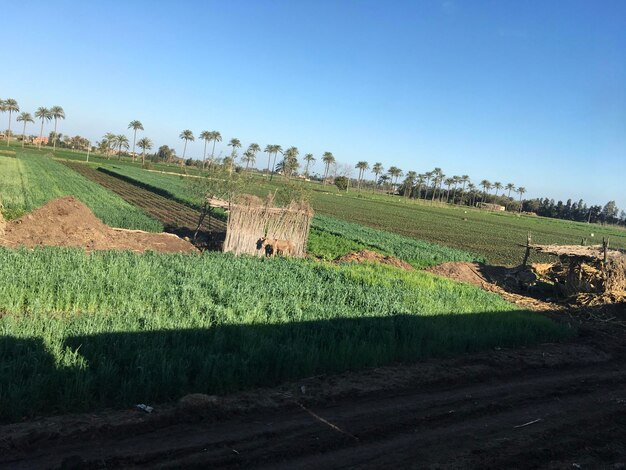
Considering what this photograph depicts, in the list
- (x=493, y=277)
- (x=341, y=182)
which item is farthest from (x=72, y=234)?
(x=341, y=182)

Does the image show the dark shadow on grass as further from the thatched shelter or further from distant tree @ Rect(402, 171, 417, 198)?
distant tree @ Rect(402, 171, 417, 198)

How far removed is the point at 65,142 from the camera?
6053 inches

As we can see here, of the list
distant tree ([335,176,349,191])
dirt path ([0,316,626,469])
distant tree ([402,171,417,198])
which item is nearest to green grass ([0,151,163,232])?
dirt path ([0,316,626,469])

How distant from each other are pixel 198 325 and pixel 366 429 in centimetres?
338

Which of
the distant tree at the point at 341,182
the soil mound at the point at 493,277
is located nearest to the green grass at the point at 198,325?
the soil mound at the point at 493,277

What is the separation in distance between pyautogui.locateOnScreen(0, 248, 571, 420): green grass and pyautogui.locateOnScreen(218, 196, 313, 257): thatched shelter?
152 inches

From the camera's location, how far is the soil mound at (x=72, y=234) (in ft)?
51.9

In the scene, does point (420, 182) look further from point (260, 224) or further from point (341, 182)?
point (260, 224)

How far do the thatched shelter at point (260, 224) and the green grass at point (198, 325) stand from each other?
3.85 meters

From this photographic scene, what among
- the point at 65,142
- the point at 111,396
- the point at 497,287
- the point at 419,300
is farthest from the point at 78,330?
the point at 65,142

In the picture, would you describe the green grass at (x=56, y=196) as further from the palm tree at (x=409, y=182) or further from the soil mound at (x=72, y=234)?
the palm tree at (x=409, y=182)

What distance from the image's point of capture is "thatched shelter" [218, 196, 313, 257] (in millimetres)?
17625

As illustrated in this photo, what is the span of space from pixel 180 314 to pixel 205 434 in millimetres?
3451

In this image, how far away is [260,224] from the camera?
715 inches
